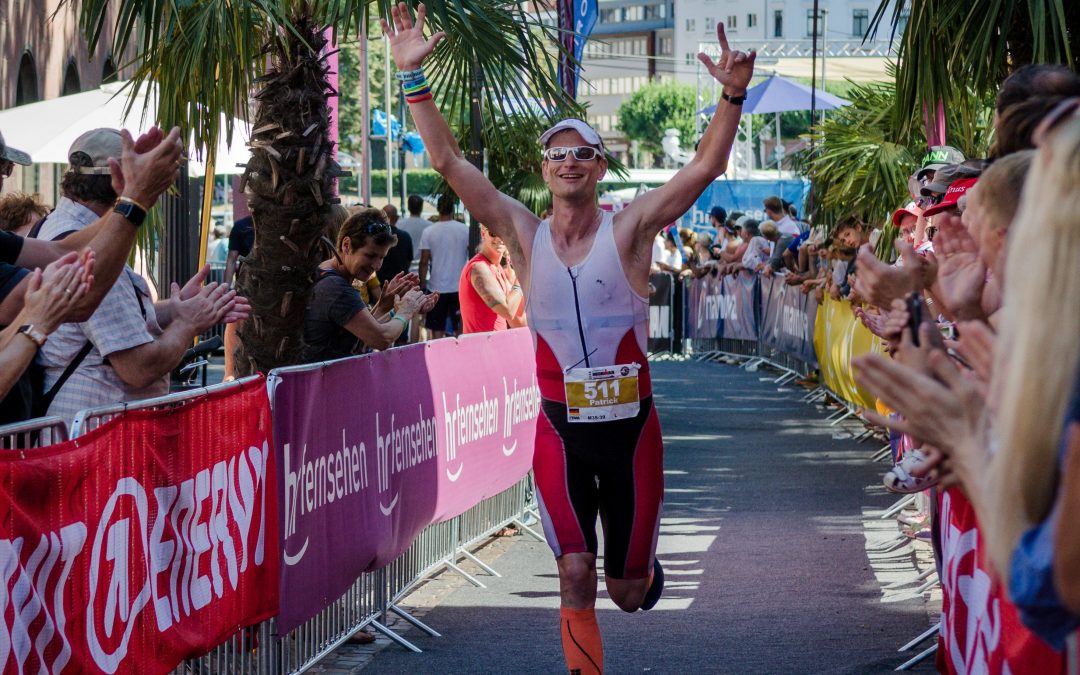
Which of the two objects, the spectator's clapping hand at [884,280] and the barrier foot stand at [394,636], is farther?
the barrier foot stand at [394,636]

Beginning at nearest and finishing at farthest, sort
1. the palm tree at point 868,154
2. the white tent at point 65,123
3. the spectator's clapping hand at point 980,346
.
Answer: the spectator's clapping hand at point 980,346 < the white tent at point 65,123 < the palm tree at point 868,154

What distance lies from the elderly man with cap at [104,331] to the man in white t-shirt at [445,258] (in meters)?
12.8

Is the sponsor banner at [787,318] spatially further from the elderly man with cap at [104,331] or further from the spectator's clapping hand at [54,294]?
the spectator's clapping hand at [54,294]

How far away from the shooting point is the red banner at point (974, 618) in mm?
3818

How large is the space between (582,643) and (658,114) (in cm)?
12386

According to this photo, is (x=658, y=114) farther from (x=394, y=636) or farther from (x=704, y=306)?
(x=394, y=636)

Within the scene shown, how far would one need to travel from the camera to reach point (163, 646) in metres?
4.79

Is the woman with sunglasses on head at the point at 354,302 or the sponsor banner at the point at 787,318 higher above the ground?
the woman with sunglasses on head at the point at 354,302

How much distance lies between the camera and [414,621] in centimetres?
744

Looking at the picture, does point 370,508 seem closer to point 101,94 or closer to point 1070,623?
point 1070,623

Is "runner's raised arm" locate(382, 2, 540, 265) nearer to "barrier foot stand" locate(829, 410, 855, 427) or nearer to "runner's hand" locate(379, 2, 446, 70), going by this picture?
"runner's hand" locate(379, 2, 446, 70)

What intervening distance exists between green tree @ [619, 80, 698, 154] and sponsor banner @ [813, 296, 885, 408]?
108m

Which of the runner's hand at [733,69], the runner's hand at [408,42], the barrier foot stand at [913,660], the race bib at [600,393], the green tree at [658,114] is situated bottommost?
the barrier foot stand at [913,660]

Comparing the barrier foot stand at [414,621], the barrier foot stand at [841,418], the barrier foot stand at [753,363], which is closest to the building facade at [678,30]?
the barrier foot stand at [753,363]
